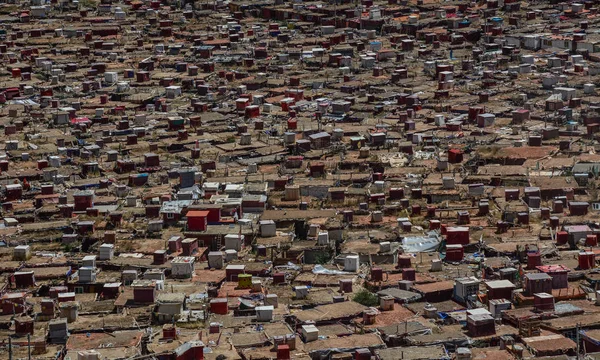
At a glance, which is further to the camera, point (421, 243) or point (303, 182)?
point (303, 182)

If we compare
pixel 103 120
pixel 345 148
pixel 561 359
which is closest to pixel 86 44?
pixel 103 120

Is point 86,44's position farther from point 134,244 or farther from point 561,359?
point 561,359

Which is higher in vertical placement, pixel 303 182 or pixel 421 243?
pixel 421 243

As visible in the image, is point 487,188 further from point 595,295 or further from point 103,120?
point 103,120

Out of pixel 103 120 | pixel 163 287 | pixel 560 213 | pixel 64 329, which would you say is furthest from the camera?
pixel 103 120

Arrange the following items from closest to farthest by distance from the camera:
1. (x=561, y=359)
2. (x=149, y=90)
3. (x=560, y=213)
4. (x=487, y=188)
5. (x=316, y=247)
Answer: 1. (x=561, y=359)
2. (x=316, y=247)
3. (x=560, y=213)
4. (x=487, y=188)
5. (x=149, y=90)

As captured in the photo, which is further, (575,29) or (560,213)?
(575,29)

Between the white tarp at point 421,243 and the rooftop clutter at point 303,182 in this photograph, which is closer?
the rooftop clutter at point 303,182

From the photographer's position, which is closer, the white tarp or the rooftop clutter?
the rooftop clutter

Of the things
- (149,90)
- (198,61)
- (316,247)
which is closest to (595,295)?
(316,247)
